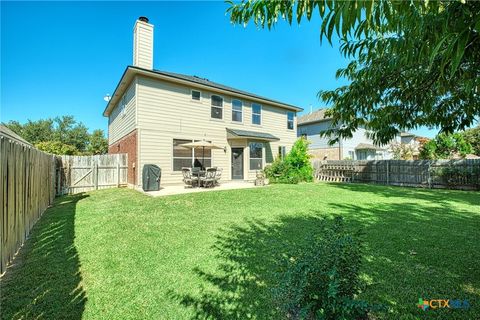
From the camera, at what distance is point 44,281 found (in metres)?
2.92

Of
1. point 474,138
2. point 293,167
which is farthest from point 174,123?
point 474,138

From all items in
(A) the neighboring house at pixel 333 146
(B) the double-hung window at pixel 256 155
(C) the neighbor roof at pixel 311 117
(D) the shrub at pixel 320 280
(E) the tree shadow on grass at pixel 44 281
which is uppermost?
(C) the neighbor roof at pixel 311 117

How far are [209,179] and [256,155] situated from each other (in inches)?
199

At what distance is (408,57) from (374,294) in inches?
97.0

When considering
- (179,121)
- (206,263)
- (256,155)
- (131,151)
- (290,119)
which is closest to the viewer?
(206,263)

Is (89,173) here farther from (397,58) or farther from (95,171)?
(397,58)

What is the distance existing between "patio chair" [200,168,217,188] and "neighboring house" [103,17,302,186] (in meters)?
1.49

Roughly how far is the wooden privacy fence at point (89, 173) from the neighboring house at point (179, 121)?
2.39ft

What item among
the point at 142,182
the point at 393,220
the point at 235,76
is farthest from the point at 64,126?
the point at 393,220

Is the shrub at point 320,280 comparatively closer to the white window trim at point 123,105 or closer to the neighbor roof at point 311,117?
the white window trim at point 123,105

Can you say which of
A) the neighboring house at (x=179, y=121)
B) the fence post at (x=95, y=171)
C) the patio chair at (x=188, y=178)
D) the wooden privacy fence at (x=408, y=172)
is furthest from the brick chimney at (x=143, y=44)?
the wooden privacy fence at (x=408, y=172)

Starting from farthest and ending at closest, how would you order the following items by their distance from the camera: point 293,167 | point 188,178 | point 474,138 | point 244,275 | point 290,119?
1. point 474,138
2. point 290,119
3. point 293,167
4. point 188,178
5. point 244,275

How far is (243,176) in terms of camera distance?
14.9m

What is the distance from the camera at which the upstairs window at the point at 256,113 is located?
1599 cm
